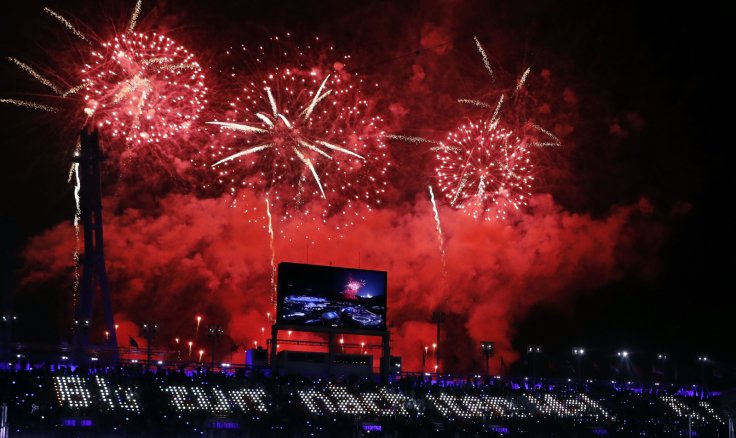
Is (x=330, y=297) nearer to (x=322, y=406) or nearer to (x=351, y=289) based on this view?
(x=351, y=289)

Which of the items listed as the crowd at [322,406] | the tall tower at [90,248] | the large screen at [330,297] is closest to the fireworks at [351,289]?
the large screen at [330,297]

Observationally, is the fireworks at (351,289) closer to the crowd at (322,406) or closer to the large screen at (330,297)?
the large screen at (330,297)

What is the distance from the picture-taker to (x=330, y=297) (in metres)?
52.0

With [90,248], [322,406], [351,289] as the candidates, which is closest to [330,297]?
[351,289]

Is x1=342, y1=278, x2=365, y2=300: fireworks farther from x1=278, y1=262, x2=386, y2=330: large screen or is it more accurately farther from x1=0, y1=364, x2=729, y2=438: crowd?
x1=0, y1=364, x2=729, y2=438: crowd

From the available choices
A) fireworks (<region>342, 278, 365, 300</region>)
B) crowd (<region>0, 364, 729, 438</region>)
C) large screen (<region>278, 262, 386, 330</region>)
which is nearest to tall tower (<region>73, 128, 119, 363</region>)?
crowd (<region>0, 364, 729, 438</region>)

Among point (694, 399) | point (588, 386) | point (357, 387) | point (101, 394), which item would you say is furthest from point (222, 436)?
point (694, 399)

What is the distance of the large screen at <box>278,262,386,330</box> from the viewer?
51031 mm

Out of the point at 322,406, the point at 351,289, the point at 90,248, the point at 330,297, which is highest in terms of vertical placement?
the point at 90,248

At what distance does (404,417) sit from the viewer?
160ft

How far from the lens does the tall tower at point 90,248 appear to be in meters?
47.3

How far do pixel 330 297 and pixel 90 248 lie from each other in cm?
1302

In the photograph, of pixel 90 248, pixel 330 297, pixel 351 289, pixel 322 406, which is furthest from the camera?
pixel 351 289

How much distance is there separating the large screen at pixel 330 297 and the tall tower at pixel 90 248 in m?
9.12
